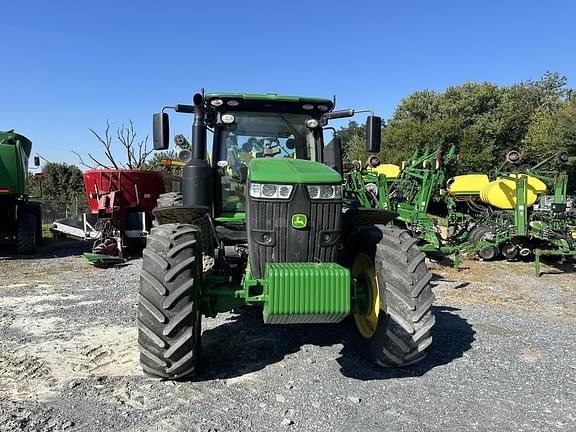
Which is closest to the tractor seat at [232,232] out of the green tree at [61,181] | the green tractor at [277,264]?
the green tractor at [277,264]

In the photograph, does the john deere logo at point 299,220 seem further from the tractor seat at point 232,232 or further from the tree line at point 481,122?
the tree line at point 481,122

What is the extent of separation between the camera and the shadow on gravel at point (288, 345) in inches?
170

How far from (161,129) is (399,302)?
2.84m

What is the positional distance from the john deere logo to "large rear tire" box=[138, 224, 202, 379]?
86cm

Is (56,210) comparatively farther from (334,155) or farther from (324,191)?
(324,191)

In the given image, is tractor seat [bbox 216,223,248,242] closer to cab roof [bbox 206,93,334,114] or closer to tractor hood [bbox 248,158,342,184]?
tractor hood [bbox 248,158,342,184]

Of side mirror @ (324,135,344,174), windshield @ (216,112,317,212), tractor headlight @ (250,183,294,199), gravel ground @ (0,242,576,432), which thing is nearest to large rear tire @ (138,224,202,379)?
gravel ground @ (0,242,576,432)


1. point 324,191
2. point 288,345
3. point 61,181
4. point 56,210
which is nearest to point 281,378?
point 288,345

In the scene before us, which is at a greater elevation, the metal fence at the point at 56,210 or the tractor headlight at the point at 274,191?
the tractor headlight at the point at 274,191

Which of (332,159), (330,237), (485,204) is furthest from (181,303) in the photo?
(485,204)

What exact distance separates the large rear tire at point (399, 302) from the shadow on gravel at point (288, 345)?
247 millimetres

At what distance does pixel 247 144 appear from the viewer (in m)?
5.32

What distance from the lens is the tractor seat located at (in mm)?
4836

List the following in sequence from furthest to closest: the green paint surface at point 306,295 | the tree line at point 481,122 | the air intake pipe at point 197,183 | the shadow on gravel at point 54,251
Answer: the tree line at point 481,122, the shadow on gravel at point 54,251, the air intake pipe at point 197,183, the green paint surface at point 306,295
